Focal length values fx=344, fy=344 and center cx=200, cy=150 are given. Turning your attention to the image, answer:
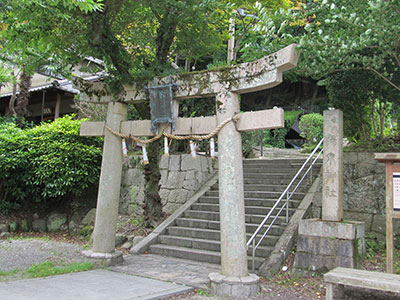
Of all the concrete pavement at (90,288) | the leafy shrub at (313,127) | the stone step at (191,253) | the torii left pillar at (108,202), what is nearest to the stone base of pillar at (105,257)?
the torii left pillar at (108,202)

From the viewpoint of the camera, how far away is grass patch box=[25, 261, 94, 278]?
5672 millimetres

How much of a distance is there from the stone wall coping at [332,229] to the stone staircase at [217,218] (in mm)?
887

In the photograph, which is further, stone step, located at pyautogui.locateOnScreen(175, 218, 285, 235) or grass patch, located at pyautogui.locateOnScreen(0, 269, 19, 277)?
stone step, located at pyautogui.locateOnScreen(175, 218, 285, 235)

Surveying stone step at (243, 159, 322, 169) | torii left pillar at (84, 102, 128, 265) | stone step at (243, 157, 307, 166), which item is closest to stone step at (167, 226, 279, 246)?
torii left pillar at (84, 102, 128, 265)

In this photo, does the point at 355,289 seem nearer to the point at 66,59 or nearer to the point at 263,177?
the point at 263,177

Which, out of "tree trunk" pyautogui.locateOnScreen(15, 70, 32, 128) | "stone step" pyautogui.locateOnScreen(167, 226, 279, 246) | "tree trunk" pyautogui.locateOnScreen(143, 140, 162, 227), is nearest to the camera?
"stone step" pyautogui.locateOnScreen(167, 226, 279, 246)

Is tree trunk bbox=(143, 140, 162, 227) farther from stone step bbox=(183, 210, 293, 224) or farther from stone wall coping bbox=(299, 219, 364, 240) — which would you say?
stone wall coping bbox=(299, 219, 364, 240)

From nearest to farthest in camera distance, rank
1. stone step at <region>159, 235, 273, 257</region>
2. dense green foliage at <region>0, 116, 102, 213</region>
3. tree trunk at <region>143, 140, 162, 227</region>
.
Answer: stone step at <region>159, 235, 273, 257</region> → tree trunk at <region>143, 140, 162, 227</region> → dense green foliage at <region>0, 116, 102, 213</region>

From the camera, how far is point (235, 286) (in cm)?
490

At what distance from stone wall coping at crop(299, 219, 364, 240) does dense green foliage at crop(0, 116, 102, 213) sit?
6346 millimetres

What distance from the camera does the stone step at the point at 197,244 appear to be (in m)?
6.50

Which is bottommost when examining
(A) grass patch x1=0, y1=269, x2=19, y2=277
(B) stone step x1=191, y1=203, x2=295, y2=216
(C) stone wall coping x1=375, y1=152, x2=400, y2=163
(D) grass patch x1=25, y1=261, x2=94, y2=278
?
(A) grass patch x1=0, y1=269, x2=19, y2=277

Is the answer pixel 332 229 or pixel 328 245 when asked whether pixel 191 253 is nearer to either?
pixel 328 245

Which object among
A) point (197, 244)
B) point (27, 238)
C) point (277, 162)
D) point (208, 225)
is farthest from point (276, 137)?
point (27, 238)
